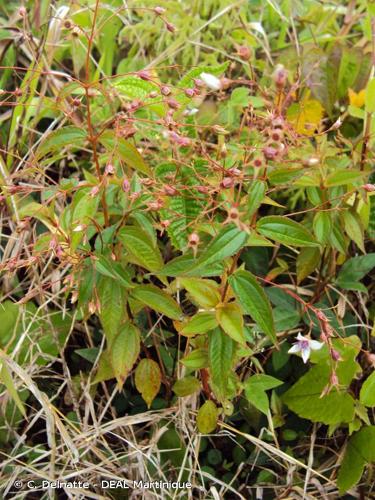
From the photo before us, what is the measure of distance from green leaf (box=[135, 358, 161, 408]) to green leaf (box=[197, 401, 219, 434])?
0.30 feet

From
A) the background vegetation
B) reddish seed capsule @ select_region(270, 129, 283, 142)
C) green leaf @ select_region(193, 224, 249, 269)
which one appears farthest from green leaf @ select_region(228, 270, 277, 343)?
reddish seed capsule @ select_region(270, 129, 283, 142)

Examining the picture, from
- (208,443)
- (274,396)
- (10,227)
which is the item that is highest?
(10,227)

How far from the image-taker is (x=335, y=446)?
1178 millimetres

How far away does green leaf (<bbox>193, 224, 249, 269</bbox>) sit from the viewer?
723 mm

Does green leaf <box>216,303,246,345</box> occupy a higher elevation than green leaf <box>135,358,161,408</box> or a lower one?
higher

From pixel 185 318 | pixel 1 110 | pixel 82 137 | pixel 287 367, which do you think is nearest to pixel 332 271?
pixel 287 367

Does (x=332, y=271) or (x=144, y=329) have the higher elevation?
(x=332, y=271)

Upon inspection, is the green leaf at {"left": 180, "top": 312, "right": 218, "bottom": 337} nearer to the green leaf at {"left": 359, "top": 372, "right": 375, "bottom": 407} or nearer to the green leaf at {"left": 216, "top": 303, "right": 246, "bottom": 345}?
the green leaf at {"left": 216, "top": 303, "right": 246, "bottom": 345}

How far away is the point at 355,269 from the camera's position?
1158 mm

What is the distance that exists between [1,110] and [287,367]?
938 millimetres

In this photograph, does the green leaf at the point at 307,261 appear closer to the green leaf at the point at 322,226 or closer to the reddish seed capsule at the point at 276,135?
the green leaf at the point at 322,226

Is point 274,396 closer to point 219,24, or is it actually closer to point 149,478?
point 149,478

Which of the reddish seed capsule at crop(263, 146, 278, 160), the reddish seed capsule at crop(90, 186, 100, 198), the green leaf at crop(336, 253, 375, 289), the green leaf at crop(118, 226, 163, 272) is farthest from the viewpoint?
the green leaf at crop(336, 253, 375, 289)

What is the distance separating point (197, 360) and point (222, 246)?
11.2 inches
